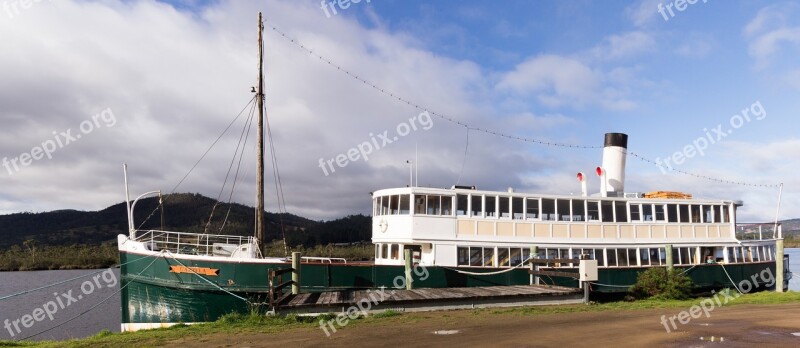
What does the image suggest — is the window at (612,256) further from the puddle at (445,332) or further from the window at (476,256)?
the puddle at (445,332)

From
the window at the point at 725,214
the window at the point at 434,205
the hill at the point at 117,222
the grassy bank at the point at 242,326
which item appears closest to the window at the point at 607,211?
the window at the point at 725,214

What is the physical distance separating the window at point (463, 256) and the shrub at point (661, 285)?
654 centimetres

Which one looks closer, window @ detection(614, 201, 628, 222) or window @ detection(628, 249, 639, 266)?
window @ detection(628, 249, 639, 266)

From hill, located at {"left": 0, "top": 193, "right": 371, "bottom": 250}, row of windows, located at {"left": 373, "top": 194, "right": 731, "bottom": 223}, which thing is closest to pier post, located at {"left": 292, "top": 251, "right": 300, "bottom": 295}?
row of windows, located at {"left": 373, "top": 194, "right": 731, "bottom": 223}

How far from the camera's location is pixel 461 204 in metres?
20.5

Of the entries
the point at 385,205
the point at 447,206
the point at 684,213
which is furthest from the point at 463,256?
the point at 684,213

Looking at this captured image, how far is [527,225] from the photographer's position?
2048cm

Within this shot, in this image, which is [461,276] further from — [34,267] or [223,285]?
[34,267]

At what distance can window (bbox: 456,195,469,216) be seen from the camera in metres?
20.0

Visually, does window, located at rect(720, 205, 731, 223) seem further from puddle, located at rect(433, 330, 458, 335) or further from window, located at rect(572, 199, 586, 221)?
puddle, located at rect(433, 330, 458, 335)

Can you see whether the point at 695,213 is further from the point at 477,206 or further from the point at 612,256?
the point at 477,206

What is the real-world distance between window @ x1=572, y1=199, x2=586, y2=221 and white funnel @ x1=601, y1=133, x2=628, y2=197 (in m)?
3.49

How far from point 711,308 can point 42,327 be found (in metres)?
30.8

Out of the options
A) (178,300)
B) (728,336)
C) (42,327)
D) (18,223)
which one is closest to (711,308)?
(728,336)
